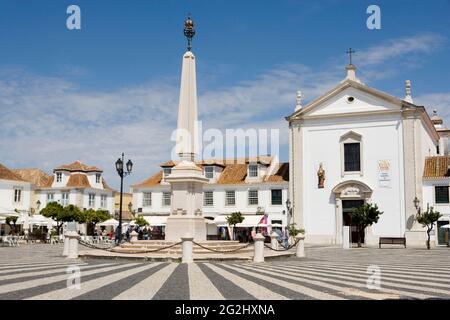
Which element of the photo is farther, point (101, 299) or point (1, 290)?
point (1, 290)

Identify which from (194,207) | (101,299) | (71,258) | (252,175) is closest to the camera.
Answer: (101,299)

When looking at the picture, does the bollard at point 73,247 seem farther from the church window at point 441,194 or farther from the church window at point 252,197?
the church window at point 441,194

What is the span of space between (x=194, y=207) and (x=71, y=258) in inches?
199

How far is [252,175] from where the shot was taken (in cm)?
4828

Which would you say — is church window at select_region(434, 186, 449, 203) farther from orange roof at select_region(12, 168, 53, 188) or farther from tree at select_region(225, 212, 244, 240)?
orange roof at select_region(12, 168, 53, 188)

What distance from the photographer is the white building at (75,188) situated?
191 ft

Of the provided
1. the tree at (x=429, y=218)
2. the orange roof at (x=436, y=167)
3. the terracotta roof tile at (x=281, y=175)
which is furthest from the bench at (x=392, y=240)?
the terracotta roof tile at (x=281, y=175)

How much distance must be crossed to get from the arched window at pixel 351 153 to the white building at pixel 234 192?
19.6ft

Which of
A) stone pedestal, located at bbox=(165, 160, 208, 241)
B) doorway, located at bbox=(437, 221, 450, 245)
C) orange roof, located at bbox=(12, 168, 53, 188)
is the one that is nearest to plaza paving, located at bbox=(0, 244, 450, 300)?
stone pedestal, located at bbox=(165, 160, 208, 241)

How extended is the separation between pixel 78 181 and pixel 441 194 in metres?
37.3

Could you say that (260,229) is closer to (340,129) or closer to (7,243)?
(340,129)

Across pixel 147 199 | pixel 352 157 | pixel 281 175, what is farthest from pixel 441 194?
pixel 147 199
